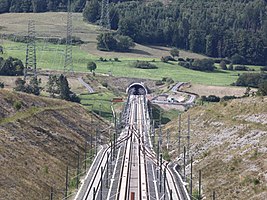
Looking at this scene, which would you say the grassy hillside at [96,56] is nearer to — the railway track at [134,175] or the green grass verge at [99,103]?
the green grass verge at [99,103]

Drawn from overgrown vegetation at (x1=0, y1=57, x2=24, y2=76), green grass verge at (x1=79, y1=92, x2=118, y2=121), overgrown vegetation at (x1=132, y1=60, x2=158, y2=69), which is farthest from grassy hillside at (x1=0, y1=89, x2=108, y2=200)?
overgrown vegetation at (x1=132, y1=60, x2=158, y2=69)

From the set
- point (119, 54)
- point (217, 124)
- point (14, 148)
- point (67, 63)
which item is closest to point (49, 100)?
point (217, 124)

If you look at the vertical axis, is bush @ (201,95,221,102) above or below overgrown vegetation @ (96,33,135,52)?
below

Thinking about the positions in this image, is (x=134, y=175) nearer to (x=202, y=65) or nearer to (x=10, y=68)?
(x=10, y=68)

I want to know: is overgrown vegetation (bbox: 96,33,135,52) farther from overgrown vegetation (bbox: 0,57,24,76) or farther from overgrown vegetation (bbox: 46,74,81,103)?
overgrown vegetation (bbox: 46,74,81,103)

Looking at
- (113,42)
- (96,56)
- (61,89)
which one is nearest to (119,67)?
(96,56)

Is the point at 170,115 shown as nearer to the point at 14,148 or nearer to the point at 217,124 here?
the point at 217,124
